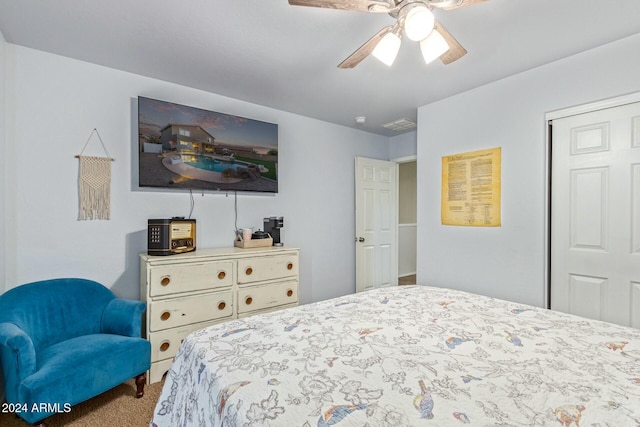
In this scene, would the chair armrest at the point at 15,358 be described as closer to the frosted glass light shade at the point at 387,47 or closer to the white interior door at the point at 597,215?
the frosted glass light shade at the point at 387,47

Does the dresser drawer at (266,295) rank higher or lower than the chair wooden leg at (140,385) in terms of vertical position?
higher

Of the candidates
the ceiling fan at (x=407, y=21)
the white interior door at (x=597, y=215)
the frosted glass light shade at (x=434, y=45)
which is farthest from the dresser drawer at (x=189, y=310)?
the white interior door at (x=597, y=215)

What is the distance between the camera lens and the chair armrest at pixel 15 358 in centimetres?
160

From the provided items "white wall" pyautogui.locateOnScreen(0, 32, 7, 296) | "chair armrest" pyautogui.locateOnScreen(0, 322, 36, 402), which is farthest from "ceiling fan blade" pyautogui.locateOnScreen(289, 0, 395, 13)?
"chair armrest" pyautogui.locateOnScreen(0, 322, 36, 402)

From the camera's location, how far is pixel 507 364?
1105 millimetres

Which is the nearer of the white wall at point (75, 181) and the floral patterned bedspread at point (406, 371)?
the floral patterned bedspread at point (406, 371)

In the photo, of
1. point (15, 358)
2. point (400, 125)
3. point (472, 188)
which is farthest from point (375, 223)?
point (15, 358)

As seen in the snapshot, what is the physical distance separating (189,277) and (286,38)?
6.20ft

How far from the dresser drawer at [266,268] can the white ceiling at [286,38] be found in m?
1.62

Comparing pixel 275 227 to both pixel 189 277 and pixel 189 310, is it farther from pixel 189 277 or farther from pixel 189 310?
pixel 189 310

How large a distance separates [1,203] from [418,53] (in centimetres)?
308

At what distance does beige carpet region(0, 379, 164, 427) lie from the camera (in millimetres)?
1833

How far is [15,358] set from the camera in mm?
1601

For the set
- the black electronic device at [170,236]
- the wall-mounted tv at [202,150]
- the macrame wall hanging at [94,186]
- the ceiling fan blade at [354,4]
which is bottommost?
the black electronic device at [170,236]
